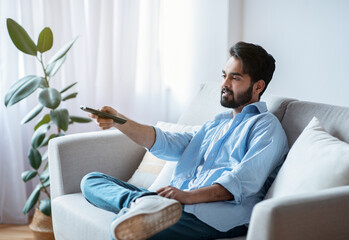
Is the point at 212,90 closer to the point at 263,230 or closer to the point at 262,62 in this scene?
the point at 262,62

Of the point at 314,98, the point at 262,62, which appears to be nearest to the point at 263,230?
the point at 262,62

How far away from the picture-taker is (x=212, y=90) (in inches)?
100

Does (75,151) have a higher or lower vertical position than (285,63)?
lower

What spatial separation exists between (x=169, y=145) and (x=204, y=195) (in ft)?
1.48

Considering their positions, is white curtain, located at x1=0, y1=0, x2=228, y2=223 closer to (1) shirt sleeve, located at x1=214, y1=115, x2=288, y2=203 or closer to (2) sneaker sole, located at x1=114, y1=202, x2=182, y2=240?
(1) shirt sleeve, located at x1=214, y1=115, x2=288, y2=203

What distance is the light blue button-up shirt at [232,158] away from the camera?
1770 mm

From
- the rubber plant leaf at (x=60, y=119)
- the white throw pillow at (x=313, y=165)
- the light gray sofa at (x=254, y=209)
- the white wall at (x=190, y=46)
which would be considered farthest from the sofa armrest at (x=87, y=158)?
the white wall at (x=190, y=46)

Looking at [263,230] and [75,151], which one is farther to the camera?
[75,151]

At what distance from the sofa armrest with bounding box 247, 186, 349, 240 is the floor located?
194 cm

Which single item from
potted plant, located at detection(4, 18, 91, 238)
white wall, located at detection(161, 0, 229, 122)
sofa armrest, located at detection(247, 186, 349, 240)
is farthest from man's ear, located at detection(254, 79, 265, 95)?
white wall, located at detection(161, 0, 229, 122)

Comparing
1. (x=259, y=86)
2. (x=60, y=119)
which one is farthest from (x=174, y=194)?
(x=60, y=119)

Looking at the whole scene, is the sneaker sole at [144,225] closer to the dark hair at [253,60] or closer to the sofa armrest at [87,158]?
the dark hair at [253,60]

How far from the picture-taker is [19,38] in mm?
2615

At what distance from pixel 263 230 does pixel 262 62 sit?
2.96 feet
